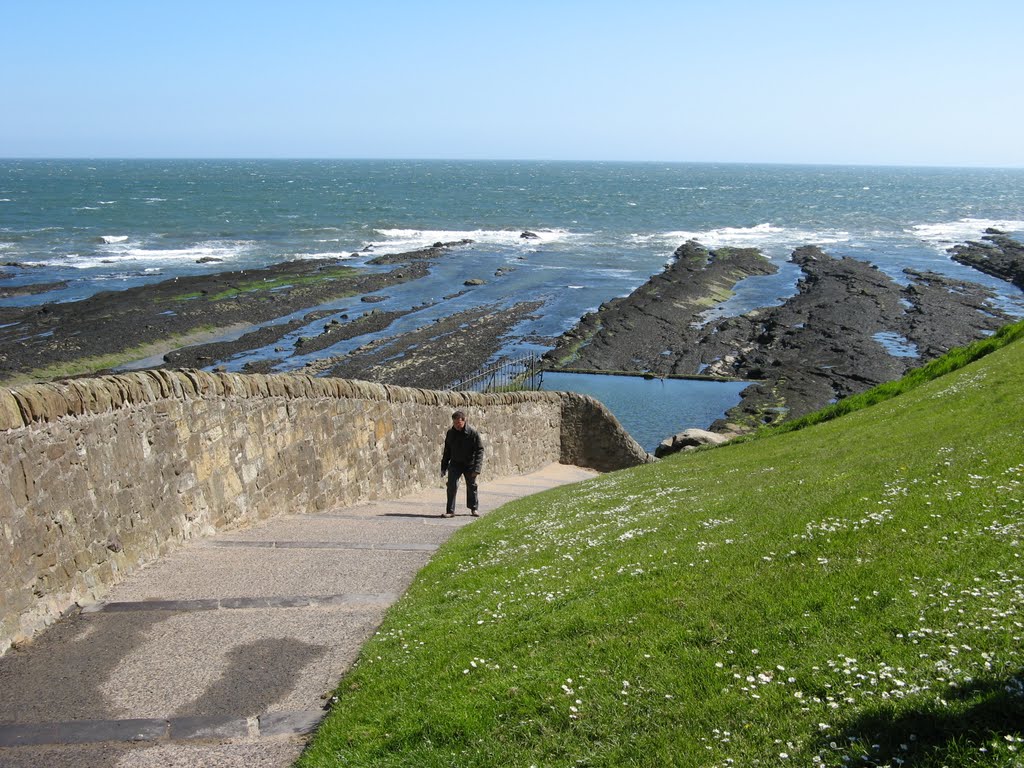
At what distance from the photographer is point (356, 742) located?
5711 mm

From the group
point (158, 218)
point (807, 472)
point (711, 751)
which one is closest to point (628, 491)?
point (807, 472)

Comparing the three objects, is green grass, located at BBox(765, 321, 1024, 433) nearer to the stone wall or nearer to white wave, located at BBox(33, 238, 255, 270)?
the stone wall

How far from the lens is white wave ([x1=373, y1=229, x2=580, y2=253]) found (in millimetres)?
88500

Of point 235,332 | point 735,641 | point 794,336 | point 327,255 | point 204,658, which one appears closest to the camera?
point 735,641

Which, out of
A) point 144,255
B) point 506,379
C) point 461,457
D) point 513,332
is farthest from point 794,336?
point 144,255

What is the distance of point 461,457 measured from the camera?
14.6 meters

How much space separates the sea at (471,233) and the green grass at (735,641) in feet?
111

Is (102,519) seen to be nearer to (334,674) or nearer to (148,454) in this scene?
(148,454)

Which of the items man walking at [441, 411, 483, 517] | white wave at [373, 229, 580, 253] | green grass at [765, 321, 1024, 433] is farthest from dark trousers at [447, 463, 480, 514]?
white wave at [373, 229, 580, 253]

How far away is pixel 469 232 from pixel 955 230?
57733 mm

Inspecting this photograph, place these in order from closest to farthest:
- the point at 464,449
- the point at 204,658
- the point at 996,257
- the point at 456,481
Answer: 1. the point at 204,658
2. the point at 464,449
3. the point at 456,481
4. the point at 996,257

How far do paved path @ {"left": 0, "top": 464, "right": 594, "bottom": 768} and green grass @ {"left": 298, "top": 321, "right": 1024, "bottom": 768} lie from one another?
0.44m

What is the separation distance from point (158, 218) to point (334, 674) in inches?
4055

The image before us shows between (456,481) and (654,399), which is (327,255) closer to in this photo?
(654,399)
